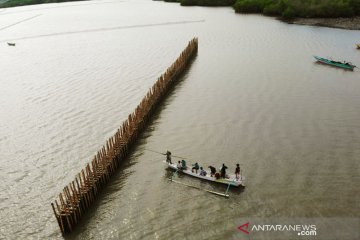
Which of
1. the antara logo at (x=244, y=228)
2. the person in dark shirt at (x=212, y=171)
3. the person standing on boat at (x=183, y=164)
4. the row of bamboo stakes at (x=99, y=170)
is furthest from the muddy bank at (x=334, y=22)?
the antara logo at (x=244, y=228)

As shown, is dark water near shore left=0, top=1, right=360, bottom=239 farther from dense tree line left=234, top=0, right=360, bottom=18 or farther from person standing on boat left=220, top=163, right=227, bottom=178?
dense tree line left=234, top=0, right=360, bottom=18


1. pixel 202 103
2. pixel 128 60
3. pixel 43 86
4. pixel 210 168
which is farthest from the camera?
pixel 128 60

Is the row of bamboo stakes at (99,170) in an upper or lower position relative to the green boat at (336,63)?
lower

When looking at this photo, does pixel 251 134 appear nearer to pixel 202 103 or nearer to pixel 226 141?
pixel 226 141

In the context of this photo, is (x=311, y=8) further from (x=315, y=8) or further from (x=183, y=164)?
(x=183, y=164)

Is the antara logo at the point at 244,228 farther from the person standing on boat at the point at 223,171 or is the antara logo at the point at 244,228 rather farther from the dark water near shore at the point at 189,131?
the person standing on boat at the point at 223,171

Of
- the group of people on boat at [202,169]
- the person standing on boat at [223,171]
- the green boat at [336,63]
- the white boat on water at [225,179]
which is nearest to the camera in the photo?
the white boat on water at [225,179]

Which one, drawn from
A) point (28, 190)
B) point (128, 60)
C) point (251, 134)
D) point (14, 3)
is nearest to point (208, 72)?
point (128, 60)

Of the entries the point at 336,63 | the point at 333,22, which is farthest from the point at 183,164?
the point at 333,22

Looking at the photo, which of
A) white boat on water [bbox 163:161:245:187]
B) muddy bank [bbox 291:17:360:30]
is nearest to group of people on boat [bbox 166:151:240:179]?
white boat on water [bbox 163:161:245:187]
